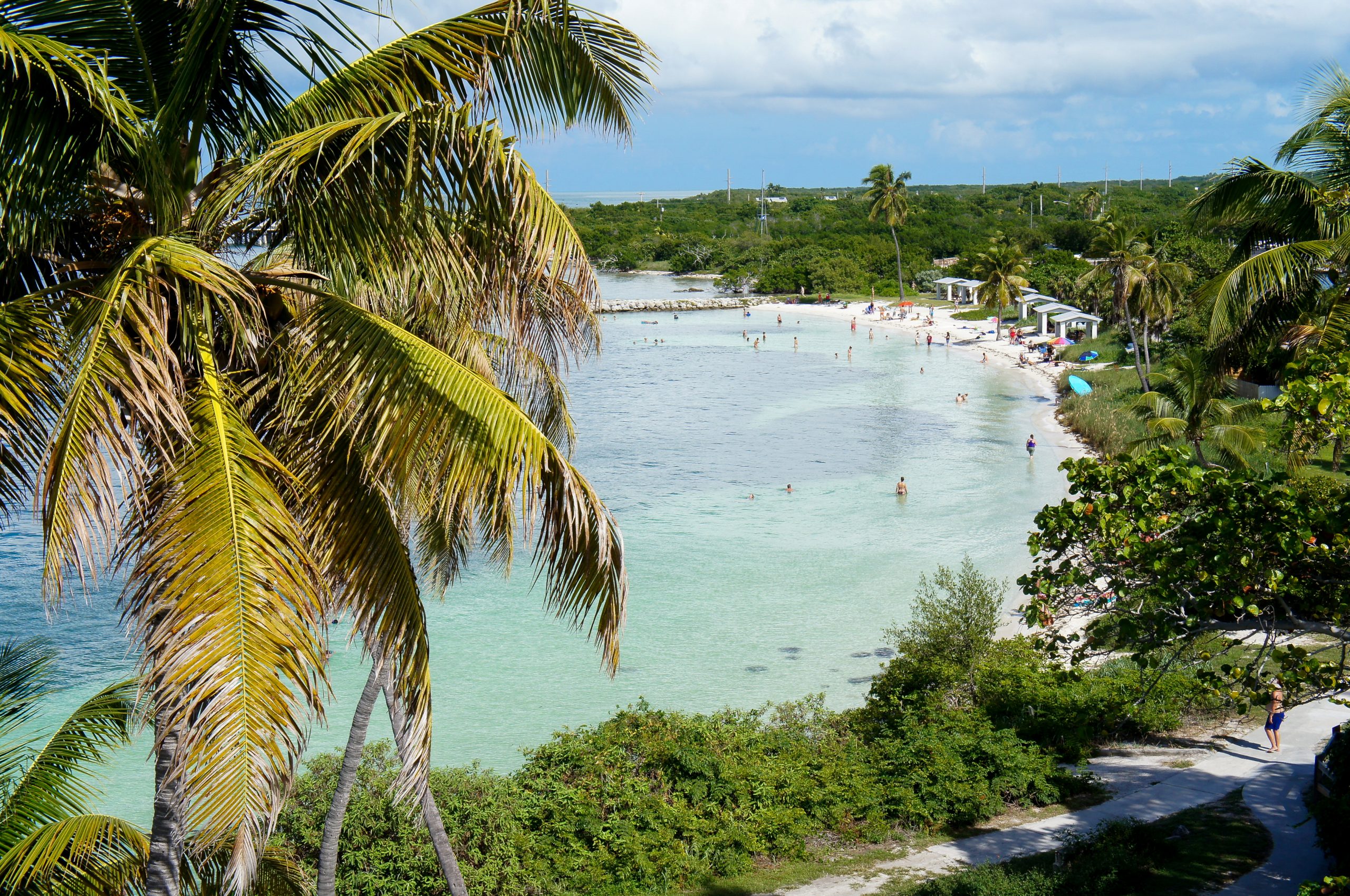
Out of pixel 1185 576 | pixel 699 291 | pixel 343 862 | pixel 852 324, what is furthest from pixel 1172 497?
pixel 699 291

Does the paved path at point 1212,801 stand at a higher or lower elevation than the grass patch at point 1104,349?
lower

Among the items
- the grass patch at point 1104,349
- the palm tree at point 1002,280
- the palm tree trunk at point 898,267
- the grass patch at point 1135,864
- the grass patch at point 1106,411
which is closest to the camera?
the grass patch at point 1135,864

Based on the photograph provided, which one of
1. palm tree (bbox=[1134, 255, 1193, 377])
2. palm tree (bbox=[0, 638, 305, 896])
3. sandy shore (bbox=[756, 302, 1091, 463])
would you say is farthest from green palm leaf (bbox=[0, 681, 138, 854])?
palm tree (bbox=[1134, 255, 1193, 377])

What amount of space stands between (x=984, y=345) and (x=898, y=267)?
93.9ft

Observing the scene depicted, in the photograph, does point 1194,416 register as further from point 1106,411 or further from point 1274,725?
point 1106,411

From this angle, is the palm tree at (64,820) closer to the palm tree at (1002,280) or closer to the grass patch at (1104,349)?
the grass patch at (1104,349)

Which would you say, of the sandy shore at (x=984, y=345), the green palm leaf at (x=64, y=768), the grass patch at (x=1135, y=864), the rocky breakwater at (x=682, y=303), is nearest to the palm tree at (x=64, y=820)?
the green palm leaf at (x=64, y=768)

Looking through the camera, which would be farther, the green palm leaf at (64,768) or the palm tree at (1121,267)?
the palm tree at (1121,267)

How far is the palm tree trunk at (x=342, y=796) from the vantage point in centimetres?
955

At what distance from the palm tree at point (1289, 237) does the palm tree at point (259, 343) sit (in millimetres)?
7188

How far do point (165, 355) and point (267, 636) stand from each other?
1.17 meters

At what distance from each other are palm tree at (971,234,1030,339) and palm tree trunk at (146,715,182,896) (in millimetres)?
62750

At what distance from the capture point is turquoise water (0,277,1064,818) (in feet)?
66.6

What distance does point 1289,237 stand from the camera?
10.6 metres
